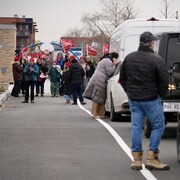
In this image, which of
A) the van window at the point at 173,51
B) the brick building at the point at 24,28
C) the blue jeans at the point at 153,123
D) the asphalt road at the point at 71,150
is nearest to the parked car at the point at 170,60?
the van window at the point at 173,51

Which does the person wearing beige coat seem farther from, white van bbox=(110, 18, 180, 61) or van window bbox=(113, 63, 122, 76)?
white van bbox=(110, 18, 180, 61)

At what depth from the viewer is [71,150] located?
38.2 ft

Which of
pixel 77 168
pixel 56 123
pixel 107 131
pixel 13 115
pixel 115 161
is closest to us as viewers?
pixel 77 168

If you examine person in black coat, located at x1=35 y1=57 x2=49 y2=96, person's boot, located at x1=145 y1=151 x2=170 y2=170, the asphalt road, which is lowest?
person in black coat, located at x1=35 y1=57 x2=49 y2=96

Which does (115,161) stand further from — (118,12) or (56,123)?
(118,12)

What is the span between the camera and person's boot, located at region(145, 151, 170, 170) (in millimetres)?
9500

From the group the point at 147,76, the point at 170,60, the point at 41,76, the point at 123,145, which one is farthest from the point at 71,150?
the point at 41,76

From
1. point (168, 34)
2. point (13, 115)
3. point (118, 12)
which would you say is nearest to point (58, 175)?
point (168, 34)

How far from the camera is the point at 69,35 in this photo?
178m

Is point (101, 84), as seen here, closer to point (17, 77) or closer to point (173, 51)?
point (173, 51)

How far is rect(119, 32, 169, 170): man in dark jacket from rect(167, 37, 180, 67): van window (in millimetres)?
3674

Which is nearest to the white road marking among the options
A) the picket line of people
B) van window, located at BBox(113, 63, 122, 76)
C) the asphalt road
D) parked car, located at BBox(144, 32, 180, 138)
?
the asphalt road

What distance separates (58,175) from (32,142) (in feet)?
12.8

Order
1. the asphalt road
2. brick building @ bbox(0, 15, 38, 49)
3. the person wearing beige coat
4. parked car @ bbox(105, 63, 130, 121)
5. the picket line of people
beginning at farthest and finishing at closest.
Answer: brick building @ bbox(0, 15, 38, 49)
the picket line of people
the person wearing beige coat
parked car @ bbox(105, 63, 130, 121)
the asphalt road
